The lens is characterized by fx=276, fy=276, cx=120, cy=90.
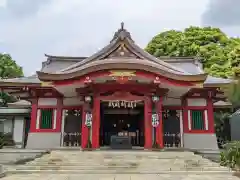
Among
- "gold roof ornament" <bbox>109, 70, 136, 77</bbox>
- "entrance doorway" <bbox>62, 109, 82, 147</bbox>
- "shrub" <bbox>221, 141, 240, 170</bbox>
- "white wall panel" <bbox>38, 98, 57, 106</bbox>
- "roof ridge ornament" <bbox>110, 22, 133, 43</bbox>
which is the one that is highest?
"roof ridge ornament" <bbox>110, 22, 133, 43</bbox>

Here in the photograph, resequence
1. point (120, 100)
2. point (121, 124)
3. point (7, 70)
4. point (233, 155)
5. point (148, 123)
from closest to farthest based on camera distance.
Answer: point (233, 155), point (148, 123), point (120, 100), point (121, 124), point (7, 70)

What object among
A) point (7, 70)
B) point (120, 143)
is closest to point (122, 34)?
point (120, 143)

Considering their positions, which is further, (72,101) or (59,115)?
(72,101)

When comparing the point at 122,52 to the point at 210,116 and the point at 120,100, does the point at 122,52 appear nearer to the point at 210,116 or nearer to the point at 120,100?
the point at 120,100

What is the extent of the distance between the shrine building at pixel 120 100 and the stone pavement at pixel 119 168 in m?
2.32

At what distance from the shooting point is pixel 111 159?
11477 millimetres

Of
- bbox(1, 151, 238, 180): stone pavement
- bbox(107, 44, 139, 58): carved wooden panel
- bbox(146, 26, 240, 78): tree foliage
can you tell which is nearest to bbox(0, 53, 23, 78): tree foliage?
bbox(146, 26, 240, 78): tree foliage

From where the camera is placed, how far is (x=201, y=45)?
3241 centimetres

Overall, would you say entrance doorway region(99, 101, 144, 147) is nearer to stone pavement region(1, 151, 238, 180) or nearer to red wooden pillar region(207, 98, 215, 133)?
red wooden pillar region(207, 98, 215, 133)

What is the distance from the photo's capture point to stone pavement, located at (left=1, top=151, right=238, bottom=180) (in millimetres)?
9281

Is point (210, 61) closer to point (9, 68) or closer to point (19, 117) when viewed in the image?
point (19, 117)

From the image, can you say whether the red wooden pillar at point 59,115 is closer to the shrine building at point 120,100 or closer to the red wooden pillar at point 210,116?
the shrine building at point 120,100

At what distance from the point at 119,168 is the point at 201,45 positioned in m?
25.3

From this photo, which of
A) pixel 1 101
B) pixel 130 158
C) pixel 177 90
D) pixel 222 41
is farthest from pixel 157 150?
pixel 222 41
